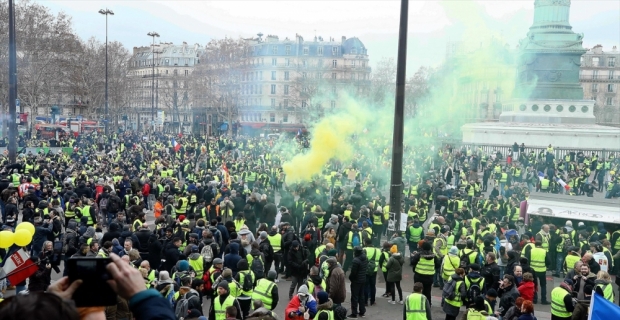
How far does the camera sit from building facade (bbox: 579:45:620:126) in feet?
302

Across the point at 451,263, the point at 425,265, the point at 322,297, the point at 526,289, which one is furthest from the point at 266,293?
the point at 526,289

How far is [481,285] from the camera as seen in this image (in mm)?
9688

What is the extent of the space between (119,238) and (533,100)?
38154 mm

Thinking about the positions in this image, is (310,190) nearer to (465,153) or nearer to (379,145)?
(379,145)

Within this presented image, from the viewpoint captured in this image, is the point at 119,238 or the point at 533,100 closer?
the point at 119,238

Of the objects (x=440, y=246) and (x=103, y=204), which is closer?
(x=440, y=246)

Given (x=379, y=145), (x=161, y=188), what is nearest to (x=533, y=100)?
(x=379, y=145)

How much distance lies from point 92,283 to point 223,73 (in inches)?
2946

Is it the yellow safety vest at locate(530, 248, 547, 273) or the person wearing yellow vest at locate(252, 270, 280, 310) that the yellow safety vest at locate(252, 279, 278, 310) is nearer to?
the person wearing yellow vest at locate(252, 270, 280, 310)

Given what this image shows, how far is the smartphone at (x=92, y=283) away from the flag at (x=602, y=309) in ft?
18.7

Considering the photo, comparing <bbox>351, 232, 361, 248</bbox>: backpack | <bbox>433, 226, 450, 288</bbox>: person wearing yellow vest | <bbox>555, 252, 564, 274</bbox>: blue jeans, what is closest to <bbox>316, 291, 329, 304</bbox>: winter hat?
<bbox>433, 226, 450, 288</bbox>: person wearing yellow vest

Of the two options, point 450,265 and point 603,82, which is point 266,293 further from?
point 603,82

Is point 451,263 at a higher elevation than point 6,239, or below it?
below

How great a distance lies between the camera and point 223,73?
75.4 m
